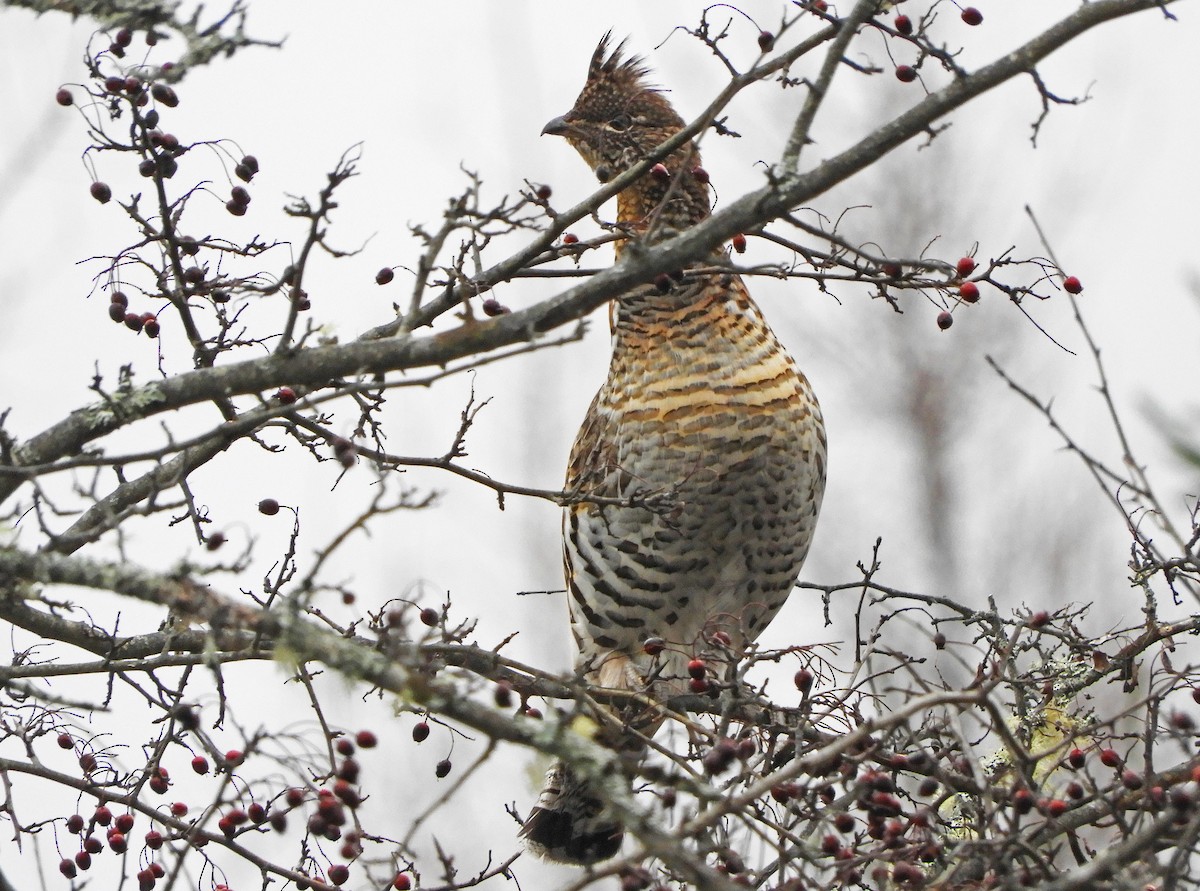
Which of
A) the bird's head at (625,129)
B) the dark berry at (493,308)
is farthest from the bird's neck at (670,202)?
the dark berry at (493,308)

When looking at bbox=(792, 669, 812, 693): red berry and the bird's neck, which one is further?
the bird's neck

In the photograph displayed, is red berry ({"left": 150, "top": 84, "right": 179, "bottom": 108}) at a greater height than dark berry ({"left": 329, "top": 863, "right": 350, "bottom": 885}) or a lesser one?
greater

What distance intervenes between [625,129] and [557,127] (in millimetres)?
283

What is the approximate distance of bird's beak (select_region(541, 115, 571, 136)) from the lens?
20.2 feet

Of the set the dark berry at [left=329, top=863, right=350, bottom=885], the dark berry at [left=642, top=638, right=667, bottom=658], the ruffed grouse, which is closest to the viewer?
the dark berry at [left=329, top=863, right=350, bottom=885]

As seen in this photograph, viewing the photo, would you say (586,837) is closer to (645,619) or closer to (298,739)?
(645,619)

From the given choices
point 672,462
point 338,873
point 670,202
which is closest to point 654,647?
point 338,873

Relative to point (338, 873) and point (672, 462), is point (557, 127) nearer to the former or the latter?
point (672, 462)

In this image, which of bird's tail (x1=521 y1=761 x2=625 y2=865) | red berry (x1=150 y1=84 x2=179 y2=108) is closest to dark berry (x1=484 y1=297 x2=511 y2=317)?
red berry (x1=150 y1=84 x2=179 y2=108)

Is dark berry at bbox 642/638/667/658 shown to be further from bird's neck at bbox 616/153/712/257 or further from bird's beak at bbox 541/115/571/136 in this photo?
bird's beak at bbox 541/115/571/136

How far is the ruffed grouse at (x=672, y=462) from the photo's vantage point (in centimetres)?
559

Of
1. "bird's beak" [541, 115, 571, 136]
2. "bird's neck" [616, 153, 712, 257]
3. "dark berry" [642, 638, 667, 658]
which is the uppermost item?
"bird's beak" [541, 115, 571, 136]

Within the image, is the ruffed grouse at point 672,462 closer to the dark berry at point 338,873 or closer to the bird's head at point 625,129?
the bird's head at point 625,129

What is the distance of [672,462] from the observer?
5.54 m
